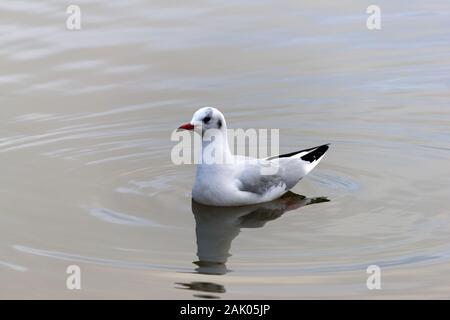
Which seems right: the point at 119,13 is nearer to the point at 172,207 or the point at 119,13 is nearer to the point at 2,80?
the point at 2,80

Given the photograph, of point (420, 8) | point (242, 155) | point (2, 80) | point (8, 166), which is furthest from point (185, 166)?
point (420, 8)

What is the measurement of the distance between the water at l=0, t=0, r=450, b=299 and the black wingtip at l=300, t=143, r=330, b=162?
26cm

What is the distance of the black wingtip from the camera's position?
13.0 meters

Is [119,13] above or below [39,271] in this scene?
above

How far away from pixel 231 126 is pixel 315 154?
2.05 meters

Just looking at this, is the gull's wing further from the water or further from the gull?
→ the water

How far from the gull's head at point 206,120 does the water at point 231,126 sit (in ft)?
3.27

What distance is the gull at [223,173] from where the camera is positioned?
12047 mm

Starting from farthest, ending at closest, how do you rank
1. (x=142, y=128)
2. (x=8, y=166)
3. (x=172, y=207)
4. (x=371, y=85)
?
1. (x=371, y=85)
2. (x=142, y=128)
3. (x=8, y=166)
4. (x=172, y=207)

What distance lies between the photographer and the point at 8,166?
13.5 metres

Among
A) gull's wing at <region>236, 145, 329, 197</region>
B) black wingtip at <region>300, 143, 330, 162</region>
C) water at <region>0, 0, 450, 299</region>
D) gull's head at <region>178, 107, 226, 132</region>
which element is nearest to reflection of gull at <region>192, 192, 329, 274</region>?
water at <region>0, 0, 450, 299</region>

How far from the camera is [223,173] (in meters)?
12.2

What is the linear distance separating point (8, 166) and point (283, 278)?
4.87 meters

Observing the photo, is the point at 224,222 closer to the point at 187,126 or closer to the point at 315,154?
the point at 187,126
